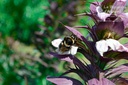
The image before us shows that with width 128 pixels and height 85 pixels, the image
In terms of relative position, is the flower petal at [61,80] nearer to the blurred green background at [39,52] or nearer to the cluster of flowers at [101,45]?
the cluster of flowers at [101,45]

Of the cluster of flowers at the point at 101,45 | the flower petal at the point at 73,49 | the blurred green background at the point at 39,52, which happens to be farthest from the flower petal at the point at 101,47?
the blurred green background at the point at 39,52

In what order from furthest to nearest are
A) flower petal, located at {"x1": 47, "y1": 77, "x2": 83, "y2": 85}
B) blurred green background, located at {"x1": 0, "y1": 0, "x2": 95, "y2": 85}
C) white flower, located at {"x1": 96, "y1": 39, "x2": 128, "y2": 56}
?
blurred green background, located at {"x1": 0, "y1": 0, "x2": 95, "y2": 85} < flower petal, located at {"x1": 47, "y1": 77, "x2": 83, "y2": 85} < white flower, located at {"x1": 96, "y1": 39, "x2": 128, "y2": 56}

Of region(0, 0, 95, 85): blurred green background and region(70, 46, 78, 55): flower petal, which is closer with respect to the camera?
region(70, 46, 78, 55): flower petal

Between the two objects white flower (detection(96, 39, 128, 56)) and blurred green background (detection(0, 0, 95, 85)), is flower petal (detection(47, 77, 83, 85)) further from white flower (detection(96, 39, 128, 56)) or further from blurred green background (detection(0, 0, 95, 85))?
blurred green background (detection(0, 0, 95, 85))

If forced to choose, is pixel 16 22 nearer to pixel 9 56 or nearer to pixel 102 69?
pixel 9 56

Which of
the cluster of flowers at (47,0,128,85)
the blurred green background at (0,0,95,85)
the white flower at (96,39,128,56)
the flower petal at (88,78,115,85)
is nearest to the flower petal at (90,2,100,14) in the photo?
the cluster of flowers at (47,0,128,85)

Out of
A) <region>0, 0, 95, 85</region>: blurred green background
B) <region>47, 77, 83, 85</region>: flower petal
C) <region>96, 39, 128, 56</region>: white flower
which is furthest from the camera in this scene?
<region>0, 0, 95, 85</region>: blurred green background

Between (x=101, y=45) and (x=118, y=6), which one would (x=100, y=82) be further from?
(x=118, y=6)
